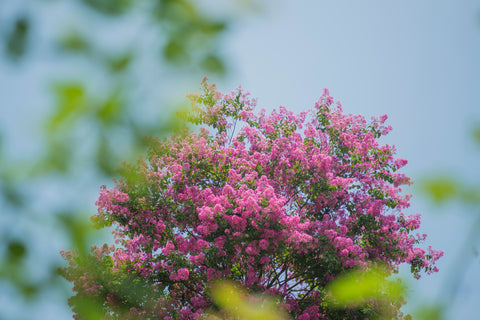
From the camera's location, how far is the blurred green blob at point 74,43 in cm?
203

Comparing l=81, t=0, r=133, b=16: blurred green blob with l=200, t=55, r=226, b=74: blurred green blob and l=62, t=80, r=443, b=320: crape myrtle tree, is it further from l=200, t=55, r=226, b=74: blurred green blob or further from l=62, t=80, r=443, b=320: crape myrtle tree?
l=62, t=80, r=443, b=320: crape myrtle tree

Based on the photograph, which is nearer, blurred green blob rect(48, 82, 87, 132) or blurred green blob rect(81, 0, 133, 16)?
blurred green blob rect(48, 82, 87, 132)

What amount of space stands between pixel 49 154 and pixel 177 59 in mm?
829

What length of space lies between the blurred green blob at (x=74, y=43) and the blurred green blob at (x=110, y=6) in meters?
0.17

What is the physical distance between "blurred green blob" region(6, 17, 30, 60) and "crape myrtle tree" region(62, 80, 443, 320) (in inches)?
298

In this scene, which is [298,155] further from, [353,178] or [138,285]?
[138,285]

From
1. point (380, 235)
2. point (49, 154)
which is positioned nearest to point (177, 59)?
point (49, 154)

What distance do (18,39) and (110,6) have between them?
→ 57cm

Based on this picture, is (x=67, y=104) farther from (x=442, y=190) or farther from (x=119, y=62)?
(x=442, y=190)

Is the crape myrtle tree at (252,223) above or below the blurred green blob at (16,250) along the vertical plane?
above

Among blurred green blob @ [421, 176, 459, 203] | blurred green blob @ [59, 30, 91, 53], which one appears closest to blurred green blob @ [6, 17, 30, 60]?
blurred green blob @ [59, 30, 91, 53]

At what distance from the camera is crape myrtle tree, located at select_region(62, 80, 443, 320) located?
382 inches

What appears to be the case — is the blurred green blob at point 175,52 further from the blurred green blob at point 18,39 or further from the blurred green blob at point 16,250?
the blurred green blob at point 16,250

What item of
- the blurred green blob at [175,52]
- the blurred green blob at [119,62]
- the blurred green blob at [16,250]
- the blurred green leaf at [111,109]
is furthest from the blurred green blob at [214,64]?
the blurred green blob at [16,250]
